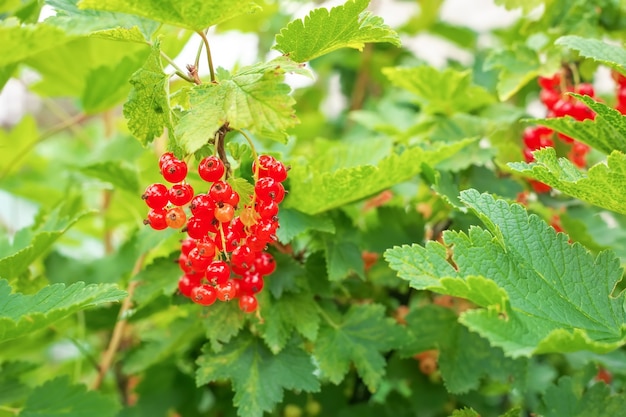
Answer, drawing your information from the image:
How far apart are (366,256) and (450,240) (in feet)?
1.40

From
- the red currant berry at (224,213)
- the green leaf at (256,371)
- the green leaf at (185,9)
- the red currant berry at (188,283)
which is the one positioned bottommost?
the green leaf at (256,371)

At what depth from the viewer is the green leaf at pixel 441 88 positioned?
3.51 feet

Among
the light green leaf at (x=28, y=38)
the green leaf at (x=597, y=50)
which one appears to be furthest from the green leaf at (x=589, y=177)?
the light green leaf at (x=28, y=38)

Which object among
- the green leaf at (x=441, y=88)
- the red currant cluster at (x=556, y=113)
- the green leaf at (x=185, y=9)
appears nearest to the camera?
the green leaf at (x=185, y=9)

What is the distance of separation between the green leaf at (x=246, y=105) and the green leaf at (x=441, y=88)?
451 millimetres

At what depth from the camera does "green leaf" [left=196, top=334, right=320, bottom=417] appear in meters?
0.79

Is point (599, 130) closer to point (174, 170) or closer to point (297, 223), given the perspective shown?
point (297, 223)

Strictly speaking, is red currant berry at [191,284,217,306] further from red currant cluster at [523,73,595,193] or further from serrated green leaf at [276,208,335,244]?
red currant cluster at [523,73,595,193]

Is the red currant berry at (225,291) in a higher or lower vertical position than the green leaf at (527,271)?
lower

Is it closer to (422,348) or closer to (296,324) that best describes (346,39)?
(296,324)

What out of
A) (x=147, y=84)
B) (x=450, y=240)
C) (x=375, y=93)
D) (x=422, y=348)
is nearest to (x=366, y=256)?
(x=422, y=348)

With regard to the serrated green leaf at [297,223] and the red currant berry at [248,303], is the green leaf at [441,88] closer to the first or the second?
the serrated green leaf at [297,223]

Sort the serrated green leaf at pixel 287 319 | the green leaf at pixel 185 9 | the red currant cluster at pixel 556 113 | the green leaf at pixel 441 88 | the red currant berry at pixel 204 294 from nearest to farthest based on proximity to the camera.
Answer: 1. the green leaf at pixel 185 9
2. the red currant berry at pixel 204 294
3. the serrated green leaf at pixel 287 319
4. the red currant cluster at pixel 556 113
5. the green leaf at pixel 441 88

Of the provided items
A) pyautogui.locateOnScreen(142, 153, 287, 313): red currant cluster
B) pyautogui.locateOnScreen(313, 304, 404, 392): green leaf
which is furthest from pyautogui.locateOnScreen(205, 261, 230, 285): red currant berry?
pyautogui.locateOnScreen(313, 304, 404, 392): green leaf
